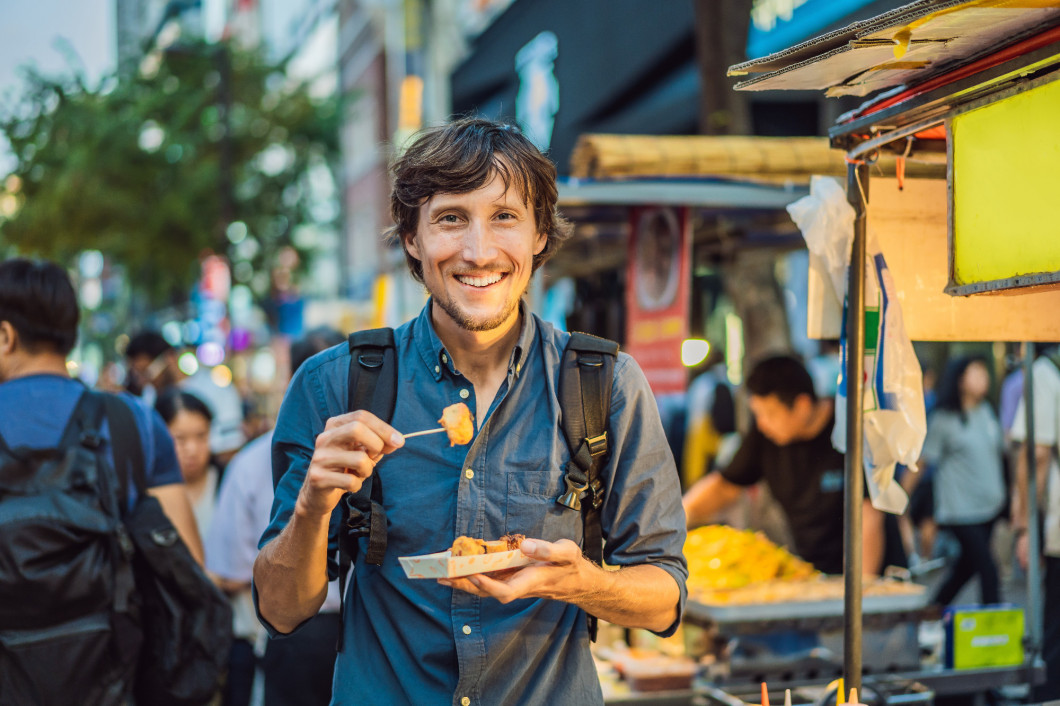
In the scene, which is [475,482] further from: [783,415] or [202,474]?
[202,474]

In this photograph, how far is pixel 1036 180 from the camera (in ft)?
7.90

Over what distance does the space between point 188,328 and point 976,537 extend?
25100 millimetres

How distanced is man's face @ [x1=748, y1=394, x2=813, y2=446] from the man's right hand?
14.0 feet

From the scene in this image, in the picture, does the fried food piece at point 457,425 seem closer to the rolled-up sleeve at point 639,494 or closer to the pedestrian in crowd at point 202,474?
the rolled-up sleeve at point 639,494

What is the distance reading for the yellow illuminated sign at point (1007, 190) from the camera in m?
2.38

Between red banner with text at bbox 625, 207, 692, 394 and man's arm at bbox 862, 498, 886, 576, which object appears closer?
red banner with text at bbox 625, 207, 692, 394

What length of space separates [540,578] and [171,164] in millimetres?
25042

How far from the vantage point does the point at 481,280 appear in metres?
2.39

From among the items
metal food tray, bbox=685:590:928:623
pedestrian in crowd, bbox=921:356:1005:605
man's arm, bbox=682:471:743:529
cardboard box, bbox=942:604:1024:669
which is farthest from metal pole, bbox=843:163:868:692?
pedestrian in crowd, bbox=921:356:1005:605

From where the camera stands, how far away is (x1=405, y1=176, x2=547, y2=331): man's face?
2.38m

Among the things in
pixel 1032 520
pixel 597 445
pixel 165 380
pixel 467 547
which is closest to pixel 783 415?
pixel 1032 520

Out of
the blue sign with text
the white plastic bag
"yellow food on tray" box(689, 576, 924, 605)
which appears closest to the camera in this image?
the white plastic bag

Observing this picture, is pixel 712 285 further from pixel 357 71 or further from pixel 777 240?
pixel 357 71

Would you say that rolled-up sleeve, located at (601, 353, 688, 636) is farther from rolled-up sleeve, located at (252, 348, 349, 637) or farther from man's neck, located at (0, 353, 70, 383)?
man's neck, located at (0, 353, 70, 383)
